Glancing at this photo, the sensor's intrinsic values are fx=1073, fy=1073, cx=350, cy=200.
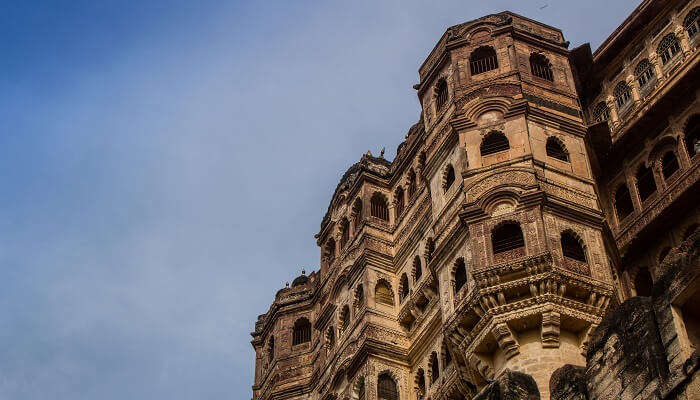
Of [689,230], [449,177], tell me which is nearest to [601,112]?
[449,177]

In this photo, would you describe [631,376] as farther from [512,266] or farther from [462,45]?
[462,45]

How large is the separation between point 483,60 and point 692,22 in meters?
5.89

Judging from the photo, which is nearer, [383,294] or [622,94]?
[622,94]

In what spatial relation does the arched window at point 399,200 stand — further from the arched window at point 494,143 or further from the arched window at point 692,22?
the arched window at point 692,22

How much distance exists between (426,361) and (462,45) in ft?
30.8

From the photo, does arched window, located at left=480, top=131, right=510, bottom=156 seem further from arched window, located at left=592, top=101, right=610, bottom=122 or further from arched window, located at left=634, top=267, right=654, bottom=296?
arched window, located at left=634, top=267, right=654, bottom=296

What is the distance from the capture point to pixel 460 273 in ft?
88.6

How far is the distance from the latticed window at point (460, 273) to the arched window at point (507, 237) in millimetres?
1152

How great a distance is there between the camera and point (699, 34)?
1125 inches

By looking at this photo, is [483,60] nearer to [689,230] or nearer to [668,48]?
[668,48]

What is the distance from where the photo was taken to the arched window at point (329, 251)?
3784 centimetres

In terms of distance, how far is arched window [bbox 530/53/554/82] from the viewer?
30.7 m

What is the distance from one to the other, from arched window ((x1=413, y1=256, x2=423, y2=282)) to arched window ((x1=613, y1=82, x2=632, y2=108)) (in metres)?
7.44

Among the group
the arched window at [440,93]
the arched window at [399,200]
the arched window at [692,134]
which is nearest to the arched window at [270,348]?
the arched window at [399,200]
